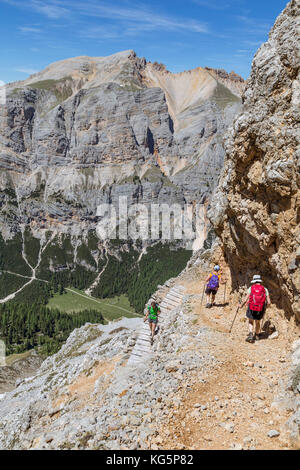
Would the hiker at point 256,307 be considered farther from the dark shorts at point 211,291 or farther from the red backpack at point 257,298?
the dark shorts at point 211,291

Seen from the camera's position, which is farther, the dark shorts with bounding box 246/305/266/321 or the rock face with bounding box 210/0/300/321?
the dark shorts with bounding box 246/305/266/321

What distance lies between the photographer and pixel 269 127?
2219cm

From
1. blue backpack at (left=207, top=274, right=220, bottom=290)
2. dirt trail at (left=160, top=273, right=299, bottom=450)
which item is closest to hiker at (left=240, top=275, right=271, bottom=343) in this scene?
dirt trail at (left=160, top=273, right=299, bottom=450)

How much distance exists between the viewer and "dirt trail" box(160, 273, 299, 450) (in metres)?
14.6

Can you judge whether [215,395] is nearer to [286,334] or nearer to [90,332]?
[286,334]

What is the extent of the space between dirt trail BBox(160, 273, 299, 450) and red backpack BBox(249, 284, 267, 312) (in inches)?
67.7

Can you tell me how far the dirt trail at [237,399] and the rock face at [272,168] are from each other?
313 cm

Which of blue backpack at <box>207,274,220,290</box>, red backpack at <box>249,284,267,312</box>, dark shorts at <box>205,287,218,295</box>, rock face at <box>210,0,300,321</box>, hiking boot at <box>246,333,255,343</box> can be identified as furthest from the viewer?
dark shorts at <box>205,287,218,295</box>

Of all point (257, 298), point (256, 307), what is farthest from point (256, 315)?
point (257, 298)

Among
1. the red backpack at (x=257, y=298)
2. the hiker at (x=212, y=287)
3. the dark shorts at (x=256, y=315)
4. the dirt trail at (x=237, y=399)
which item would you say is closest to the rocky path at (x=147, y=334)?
the hiker at (x=212, y=287)

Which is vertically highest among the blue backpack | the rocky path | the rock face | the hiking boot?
the rock face

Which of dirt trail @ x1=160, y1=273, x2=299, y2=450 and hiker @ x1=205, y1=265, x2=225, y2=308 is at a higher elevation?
hiker @ x1=205, y1=265, x2=225, y2=308

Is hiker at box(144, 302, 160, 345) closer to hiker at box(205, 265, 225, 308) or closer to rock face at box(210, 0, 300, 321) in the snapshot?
hiker at box(205, 265, 225, 308)
